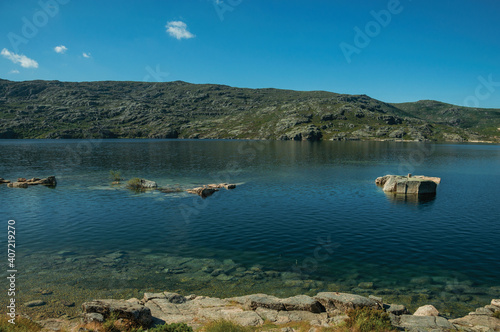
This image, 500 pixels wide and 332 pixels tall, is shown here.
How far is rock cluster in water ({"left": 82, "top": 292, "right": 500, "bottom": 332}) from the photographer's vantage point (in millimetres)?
17828

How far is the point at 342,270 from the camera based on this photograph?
2859 centimetres

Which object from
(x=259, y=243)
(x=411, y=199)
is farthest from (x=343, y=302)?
(x=411, y=199)

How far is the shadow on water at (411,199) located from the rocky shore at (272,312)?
38.8 meters

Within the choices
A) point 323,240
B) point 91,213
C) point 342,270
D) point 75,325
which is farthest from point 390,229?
point 91,213

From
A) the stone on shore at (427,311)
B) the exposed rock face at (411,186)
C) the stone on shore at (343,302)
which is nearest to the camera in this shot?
the stone on shore at (343,302)

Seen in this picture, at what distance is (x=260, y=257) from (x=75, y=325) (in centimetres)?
1787

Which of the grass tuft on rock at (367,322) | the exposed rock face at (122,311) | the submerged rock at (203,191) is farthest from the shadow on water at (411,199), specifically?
the exposed rock face at (122,311)

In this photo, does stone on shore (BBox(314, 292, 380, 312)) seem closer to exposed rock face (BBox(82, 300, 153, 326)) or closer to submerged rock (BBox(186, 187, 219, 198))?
exposed rock face (BBox(82, 300, 153, 326))

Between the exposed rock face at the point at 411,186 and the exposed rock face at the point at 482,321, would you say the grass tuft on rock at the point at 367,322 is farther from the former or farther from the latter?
the exposed rock face at the point at 411,186

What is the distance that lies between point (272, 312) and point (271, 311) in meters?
0.15

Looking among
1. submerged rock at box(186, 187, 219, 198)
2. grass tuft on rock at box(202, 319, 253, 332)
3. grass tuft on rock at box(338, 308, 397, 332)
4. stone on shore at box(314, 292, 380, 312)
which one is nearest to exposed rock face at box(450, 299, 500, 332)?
grass tuft on rock at box(338, 308, 397, 332)

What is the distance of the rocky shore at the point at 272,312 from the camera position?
1775 centimetres

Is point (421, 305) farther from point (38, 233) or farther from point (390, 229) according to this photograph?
point (38, 233)

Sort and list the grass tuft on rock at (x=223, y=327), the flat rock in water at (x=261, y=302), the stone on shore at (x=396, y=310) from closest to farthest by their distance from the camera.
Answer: the grass tuft on rock at (x=223, y=327) → the stone on shore at (x=396, y=310) → the flat rock in water at (x=261, y=302)
